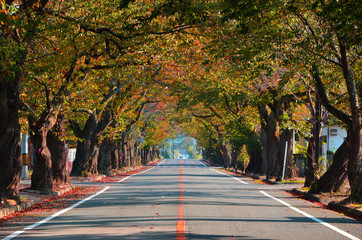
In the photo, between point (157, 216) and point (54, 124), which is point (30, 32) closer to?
point (157, 216)

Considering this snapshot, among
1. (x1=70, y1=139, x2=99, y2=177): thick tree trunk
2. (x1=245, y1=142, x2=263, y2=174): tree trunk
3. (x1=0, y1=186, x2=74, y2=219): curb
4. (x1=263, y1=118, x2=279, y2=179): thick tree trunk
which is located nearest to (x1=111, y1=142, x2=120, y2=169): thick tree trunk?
(x1=245, y1=142, x2=263, y2=174): tree trunk

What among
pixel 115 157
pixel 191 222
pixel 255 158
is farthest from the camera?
pixel 115 157

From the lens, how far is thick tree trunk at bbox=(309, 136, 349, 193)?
20298 millimetres

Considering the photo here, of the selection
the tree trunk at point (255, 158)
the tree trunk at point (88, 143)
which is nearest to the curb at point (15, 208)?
the tree trunk at point (88, 143)

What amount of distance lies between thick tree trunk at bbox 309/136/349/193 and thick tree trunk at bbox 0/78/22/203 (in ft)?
38.3

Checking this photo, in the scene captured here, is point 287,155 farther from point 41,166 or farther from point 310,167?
point 41,166

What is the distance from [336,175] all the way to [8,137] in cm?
1247

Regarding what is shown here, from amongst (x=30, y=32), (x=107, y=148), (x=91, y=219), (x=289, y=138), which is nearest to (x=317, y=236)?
(x=91, y=219)

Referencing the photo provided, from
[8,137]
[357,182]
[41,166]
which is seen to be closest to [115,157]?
[41,166]

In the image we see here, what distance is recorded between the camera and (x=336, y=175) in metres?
20.7

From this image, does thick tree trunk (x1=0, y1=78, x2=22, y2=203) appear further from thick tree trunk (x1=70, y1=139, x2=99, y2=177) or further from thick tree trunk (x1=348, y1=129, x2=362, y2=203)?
thick tree trunk (x1=70, y1=139, x2=99, y2=177)

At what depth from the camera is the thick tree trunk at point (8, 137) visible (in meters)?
15.5

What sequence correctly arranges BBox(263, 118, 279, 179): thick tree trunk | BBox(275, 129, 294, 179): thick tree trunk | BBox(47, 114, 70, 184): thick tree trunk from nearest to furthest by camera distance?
BBox(47, 114, 70, 184): thick tree trunk < BBox(275, 129, 294, 179): thick tree trunk < BBox(263, 118, 279, 179): thick tree trunk

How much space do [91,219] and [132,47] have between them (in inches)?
271
